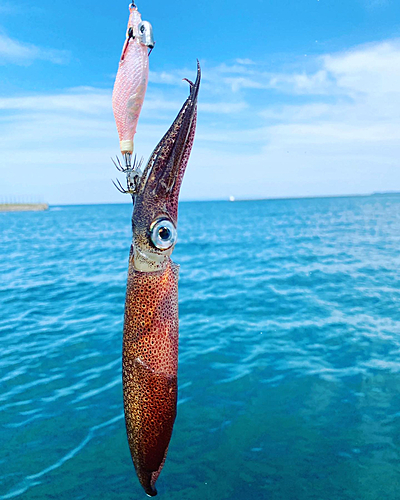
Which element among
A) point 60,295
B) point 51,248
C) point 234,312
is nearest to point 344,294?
point 234,312

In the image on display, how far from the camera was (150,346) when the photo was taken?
8.45 feet

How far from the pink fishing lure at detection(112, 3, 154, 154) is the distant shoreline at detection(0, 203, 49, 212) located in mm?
190523

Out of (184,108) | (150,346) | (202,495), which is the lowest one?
(202,495)

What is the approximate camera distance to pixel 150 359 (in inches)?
102

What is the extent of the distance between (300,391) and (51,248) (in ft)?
129

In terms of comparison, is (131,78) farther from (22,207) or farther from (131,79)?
(22,207)

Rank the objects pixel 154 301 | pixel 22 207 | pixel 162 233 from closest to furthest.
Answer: pixel 162 233
pixel 154 301
pixel 22 207

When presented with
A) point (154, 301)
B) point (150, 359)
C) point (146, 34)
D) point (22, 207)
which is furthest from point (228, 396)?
point (22, 207)

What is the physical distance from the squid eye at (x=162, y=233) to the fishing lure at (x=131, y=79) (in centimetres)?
54

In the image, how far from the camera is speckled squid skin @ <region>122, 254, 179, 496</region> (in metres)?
2.57

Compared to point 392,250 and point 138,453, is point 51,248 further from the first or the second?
point 138,453

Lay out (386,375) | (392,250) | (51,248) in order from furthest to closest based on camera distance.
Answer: (51,248) < (392,250) < (386,375)

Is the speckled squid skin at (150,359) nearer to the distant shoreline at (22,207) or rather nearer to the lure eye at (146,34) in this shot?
the lure eye at (146,34)

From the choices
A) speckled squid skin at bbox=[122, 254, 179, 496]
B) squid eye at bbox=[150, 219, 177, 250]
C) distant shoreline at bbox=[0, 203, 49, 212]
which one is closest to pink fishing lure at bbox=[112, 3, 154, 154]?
squid eye at bbox=[150, 219, 177, 250]
